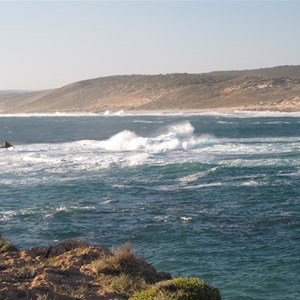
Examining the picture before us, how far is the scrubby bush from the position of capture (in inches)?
385

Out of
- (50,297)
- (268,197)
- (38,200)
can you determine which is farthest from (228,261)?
(38,200)

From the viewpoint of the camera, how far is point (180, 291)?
9.88 metres

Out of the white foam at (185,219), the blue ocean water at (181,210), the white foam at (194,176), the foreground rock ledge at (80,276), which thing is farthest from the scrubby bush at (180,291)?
the white foam at (194,176)

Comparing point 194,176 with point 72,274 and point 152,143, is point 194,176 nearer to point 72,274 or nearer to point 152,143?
point 152,143

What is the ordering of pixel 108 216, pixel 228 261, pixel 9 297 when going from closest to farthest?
pixel 9 297 < pixel 228 261 < pixel 108 216

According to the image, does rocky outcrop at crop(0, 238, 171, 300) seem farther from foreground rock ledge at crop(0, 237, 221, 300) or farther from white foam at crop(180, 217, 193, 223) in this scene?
white foam at crop(180, 217, 193, 223)

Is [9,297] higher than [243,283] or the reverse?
higher

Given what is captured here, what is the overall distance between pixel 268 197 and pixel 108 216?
6686 mm

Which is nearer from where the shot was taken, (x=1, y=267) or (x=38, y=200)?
(x=1, y=267)

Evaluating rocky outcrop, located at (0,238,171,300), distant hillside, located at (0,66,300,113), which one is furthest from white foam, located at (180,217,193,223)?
distant hillside, located at (0,66,300,113)

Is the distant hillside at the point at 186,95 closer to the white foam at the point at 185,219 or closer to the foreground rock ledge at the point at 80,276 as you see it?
the white foam at the point at 185,219

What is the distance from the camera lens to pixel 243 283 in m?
13.6

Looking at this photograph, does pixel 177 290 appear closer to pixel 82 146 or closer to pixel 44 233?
pixel 44 233

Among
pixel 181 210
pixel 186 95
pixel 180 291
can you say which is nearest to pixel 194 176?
pixel 181 210
